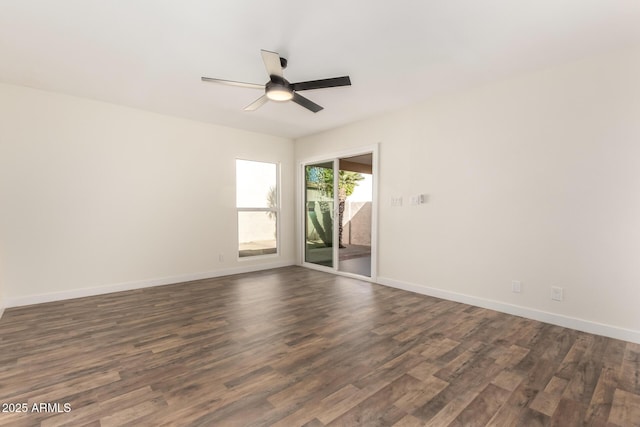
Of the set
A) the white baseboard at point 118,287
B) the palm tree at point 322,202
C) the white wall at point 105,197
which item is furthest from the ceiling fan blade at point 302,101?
the white baseboard at point 118,287

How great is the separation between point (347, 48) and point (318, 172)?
3216 mm

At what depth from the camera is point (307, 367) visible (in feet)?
7.08

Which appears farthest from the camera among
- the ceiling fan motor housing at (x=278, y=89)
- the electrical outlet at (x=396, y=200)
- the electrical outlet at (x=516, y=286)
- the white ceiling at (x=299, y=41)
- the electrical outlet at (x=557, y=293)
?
the electrical outlet at (x=396, y=200)

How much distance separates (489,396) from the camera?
1839 mm

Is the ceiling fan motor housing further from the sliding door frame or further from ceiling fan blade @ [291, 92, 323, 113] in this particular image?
the sliding door frame

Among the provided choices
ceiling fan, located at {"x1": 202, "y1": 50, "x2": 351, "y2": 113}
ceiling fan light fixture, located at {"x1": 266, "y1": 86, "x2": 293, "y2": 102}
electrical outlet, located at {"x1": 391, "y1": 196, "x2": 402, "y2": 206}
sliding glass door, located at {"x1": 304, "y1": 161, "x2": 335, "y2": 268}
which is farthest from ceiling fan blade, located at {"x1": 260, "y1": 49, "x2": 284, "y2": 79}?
sliding glass door, located at {"x1": 304, "y1": 161, "x2": 335, "y2": 268}

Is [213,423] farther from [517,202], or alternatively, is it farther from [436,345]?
[517,202]

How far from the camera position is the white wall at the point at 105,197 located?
11.5 feet

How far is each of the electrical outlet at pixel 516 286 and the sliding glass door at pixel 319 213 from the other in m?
2.88

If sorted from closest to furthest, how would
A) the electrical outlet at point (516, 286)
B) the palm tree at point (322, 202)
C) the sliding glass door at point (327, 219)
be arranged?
1. the electrical outlet at point (516, 286)
2. the sliding glass door at point (327, 219)
3. the palm tree at point (322, 202)

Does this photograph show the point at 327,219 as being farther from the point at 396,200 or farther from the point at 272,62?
the point at 272,62

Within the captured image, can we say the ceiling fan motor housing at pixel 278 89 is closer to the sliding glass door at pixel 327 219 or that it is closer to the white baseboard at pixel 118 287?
the sliding glass door at pixel 327 219

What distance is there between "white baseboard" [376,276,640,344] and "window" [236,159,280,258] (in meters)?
2.75

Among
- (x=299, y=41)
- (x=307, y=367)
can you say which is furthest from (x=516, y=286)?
(x=299, y=41)
